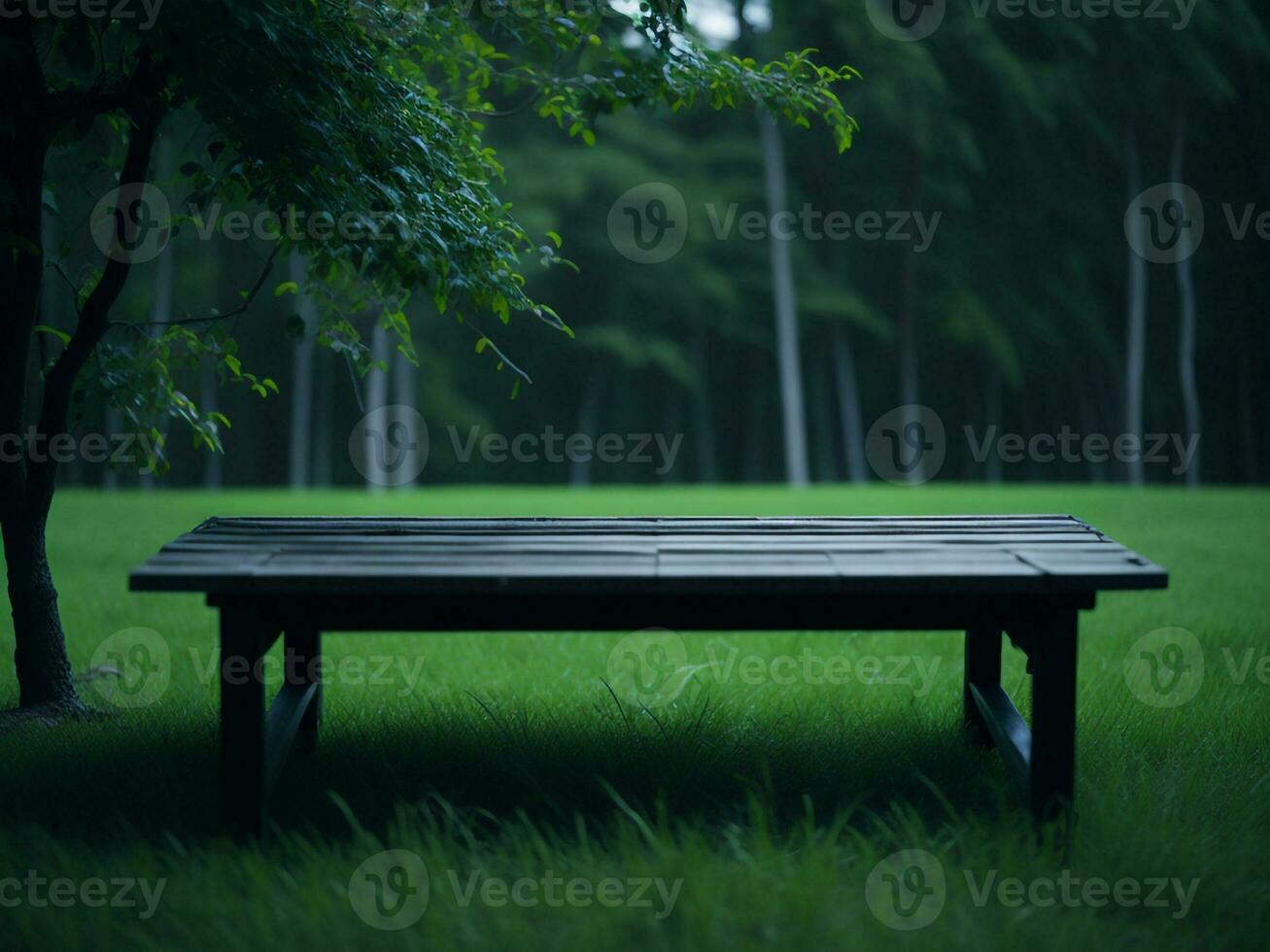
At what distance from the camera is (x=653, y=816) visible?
3.03 meters

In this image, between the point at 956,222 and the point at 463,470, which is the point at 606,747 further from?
the point at 463,470

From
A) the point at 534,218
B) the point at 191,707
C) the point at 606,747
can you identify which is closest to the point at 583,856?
the point at 606,747

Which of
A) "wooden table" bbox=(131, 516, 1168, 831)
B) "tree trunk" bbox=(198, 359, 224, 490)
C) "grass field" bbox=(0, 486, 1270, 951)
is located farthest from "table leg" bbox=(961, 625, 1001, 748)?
"tree trunk" bbox=(198, 359, 224, 490)

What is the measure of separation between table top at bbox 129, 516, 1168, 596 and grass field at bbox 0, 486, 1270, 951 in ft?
1.83

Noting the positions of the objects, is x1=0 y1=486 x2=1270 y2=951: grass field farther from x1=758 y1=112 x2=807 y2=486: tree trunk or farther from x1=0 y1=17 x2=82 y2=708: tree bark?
Answer: x1=758 y1=112 x2=807 y2=486: tree trunk

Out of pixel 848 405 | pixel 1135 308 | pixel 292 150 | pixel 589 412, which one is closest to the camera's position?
pixel 292 150

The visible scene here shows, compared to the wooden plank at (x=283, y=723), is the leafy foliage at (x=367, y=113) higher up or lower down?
higher up

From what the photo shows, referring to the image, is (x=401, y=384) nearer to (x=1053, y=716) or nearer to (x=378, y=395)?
(x=378, y=395)

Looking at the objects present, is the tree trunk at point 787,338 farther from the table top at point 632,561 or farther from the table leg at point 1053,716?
the table leg at point 1053,716

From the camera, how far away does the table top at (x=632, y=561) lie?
252 cm

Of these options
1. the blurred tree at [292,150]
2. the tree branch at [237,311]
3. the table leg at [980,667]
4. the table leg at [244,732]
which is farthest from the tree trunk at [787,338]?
the table leg at [244,732]

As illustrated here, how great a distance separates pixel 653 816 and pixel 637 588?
2.73 feet

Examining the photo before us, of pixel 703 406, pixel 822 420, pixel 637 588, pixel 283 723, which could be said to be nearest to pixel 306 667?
pixel 283 723

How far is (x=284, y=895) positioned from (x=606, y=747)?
1.31 meters
